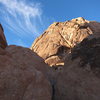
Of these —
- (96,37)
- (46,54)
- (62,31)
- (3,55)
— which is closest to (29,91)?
(3,55)

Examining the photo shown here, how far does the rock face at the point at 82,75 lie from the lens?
11.9 m

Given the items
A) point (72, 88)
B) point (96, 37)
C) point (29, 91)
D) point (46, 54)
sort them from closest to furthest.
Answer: point (29, 91), point (72, 88), point (96, 37), point (46, 54)

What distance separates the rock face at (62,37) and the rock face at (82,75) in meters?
26.2

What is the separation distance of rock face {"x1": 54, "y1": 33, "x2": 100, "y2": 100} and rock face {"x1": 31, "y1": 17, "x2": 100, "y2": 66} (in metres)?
26.2

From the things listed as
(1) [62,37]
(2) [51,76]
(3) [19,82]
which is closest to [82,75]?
(2) [51,76]

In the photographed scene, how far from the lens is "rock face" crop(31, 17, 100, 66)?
44.6 m

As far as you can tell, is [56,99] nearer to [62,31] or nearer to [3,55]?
[3,55]

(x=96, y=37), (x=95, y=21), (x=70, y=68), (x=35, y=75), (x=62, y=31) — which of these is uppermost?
(x=95, y=21)

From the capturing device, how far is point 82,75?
12.7 m

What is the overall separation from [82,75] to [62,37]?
36.6 meters

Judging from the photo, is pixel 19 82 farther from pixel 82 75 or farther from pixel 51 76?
pixel 51 76

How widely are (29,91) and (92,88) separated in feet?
11.5

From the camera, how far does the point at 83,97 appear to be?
1165cm

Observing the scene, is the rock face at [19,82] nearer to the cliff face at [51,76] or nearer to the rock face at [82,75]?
the cliff face at [51,76]
